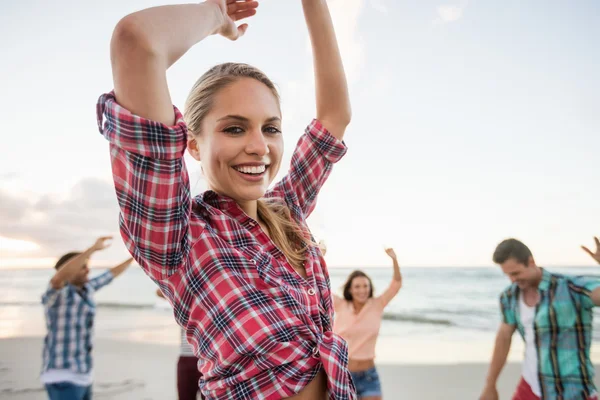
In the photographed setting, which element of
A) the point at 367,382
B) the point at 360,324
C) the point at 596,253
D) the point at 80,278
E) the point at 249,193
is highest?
the point at 249,193

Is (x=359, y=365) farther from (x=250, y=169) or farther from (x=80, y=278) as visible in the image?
(x=250, y=169)

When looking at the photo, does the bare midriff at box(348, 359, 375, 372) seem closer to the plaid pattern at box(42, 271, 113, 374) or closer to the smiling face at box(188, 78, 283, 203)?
the plaid pattern at box(42, 271, 113, 374)

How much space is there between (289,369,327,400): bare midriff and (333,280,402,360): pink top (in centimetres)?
409

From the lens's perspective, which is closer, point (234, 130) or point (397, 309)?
point (234, 130)

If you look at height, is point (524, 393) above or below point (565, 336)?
below

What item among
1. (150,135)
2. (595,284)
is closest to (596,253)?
(595,284)

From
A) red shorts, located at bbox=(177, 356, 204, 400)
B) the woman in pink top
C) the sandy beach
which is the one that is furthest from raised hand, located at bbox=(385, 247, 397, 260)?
the sandy beach

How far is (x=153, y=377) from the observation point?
8.23 meters

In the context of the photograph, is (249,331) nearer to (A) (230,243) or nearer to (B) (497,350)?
(A) (230,243)

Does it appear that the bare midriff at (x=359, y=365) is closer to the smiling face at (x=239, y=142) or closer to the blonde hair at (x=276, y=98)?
the blonde hair at (x=276, y=98)

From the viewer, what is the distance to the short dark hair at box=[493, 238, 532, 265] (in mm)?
4145

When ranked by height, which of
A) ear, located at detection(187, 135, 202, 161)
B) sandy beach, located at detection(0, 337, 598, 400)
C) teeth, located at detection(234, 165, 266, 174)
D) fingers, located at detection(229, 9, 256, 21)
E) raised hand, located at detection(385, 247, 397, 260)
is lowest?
sandy beach, located at detection(0, 337, 598, 400)

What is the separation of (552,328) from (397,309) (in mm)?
11802

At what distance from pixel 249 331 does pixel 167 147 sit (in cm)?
35
